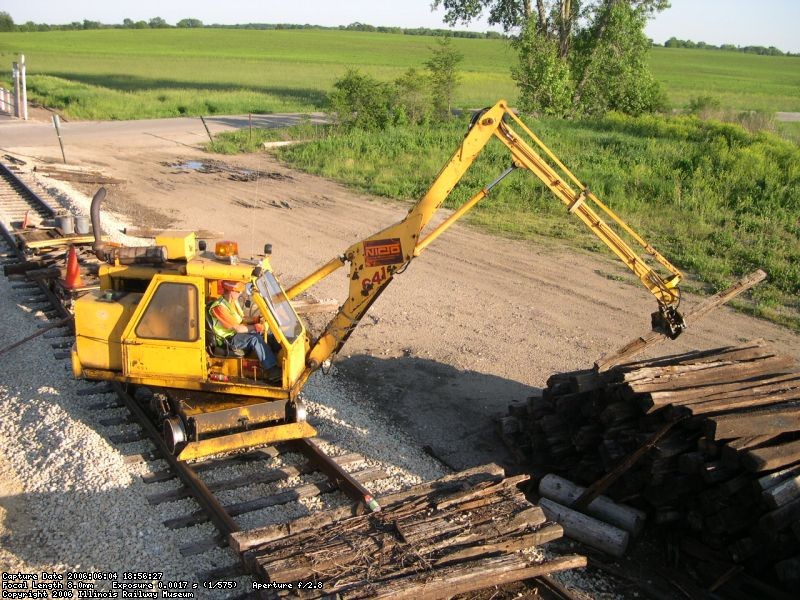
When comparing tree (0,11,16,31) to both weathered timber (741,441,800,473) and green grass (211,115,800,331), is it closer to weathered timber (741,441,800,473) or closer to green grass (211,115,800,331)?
green grass (211,115,800,331)

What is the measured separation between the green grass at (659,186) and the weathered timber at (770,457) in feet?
26.6

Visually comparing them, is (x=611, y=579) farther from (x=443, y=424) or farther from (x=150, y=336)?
Result: (x=150, y=336)

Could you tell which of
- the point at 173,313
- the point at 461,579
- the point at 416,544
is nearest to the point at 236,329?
the point at 173,313

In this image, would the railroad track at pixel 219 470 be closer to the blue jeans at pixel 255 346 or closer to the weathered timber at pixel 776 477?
the blue jeans at pixel 255 346

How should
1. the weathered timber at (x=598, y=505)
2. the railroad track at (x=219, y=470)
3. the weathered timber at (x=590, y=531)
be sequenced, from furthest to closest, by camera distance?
the weathered timber at (x=598, y=505), the weathered timber at (x=590, y=531), the railroad track at (x=219, y=470)

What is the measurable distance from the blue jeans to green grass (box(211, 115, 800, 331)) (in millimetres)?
10659

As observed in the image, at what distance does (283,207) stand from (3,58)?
6691cm

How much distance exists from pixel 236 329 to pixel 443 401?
369 cm

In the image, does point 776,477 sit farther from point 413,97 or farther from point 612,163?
point 413,97

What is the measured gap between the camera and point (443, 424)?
10906 mm

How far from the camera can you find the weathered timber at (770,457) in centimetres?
762

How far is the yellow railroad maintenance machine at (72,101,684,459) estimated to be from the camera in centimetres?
875

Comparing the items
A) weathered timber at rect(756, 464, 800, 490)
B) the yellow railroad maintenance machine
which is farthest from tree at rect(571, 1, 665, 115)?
weathered timber at rect(756, 464, 800, 490)

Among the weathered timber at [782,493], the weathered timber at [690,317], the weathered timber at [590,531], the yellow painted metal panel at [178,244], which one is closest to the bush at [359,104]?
the yellow painted metal panel at [178,244]
